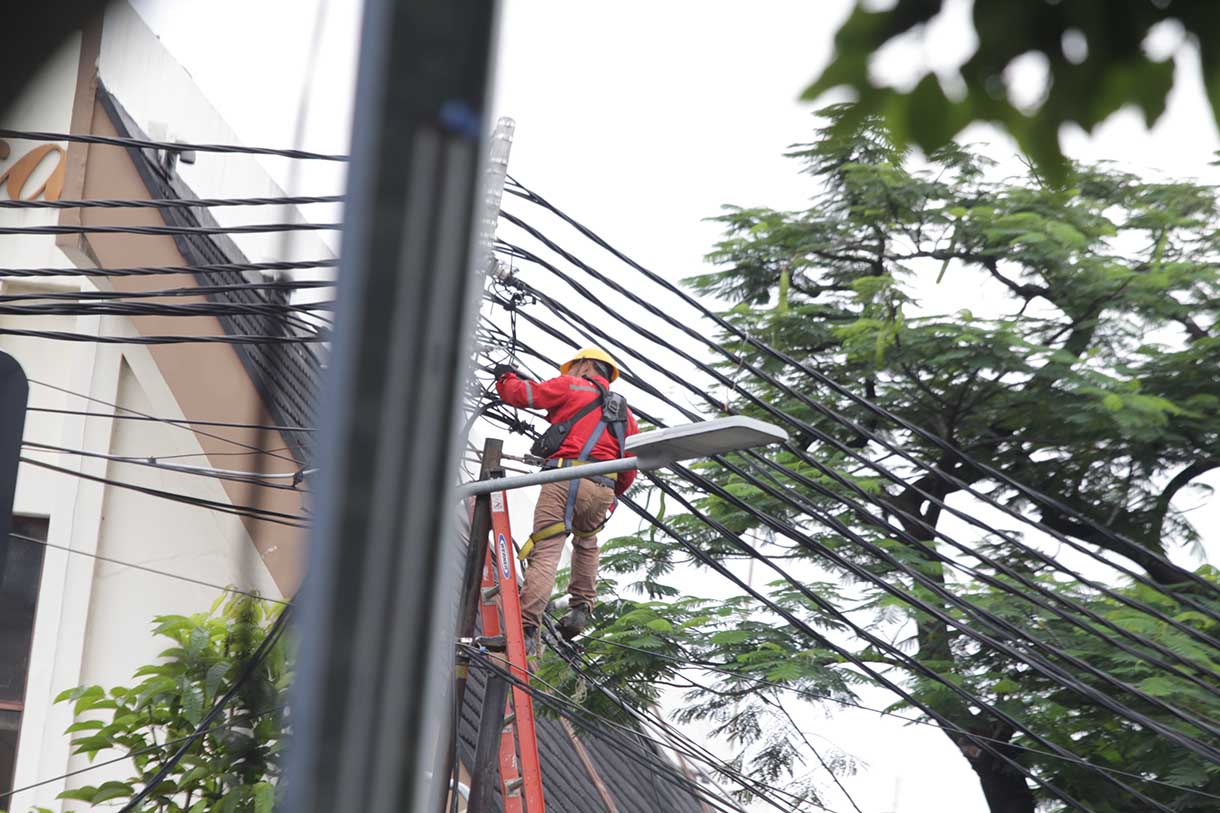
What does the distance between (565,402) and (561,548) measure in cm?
87

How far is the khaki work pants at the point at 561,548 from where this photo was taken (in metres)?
7.71

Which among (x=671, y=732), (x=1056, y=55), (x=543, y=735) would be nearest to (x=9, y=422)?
(x=1056, y=55)

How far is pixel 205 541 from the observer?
16.0ft

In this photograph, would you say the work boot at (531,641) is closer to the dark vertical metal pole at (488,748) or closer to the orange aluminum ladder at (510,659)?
the orange aluminum ladder at (510,659)

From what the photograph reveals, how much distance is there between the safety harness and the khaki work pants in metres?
0.03

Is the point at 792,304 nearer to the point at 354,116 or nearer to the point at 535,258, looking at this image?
the point at 535,258

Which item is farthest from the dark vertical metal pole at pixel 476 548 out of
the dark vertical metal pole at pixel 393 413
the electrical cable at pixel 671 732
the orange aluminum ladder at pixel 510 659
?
the dark vertical metal pole at pixel 393 413

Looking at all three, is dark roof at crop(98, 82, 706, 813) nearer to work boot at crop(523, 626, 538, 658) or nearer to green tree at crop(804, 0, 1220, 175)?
work boot at crop(523, 626, 538, 658)

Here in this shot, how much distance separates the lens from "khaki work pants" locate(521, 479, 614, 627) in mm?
7707

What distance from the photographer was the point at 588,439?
7609 mm

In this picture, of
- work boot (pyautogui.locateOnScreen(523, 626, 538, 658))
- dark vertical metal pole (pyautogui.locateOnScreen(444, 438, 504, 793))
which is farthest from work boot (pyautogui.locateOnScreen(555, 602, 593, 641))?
dark vertical metal pole (pyautogui.locateOnScreen(444, 438, 504, 793))

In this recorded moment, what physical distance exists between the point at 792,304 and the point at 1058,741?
5.08 metres

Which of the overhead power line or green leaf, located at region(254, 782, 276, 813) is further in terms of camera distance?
the overhead power line

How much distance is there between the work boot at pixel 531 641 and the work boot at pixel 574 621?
31 centimetres
